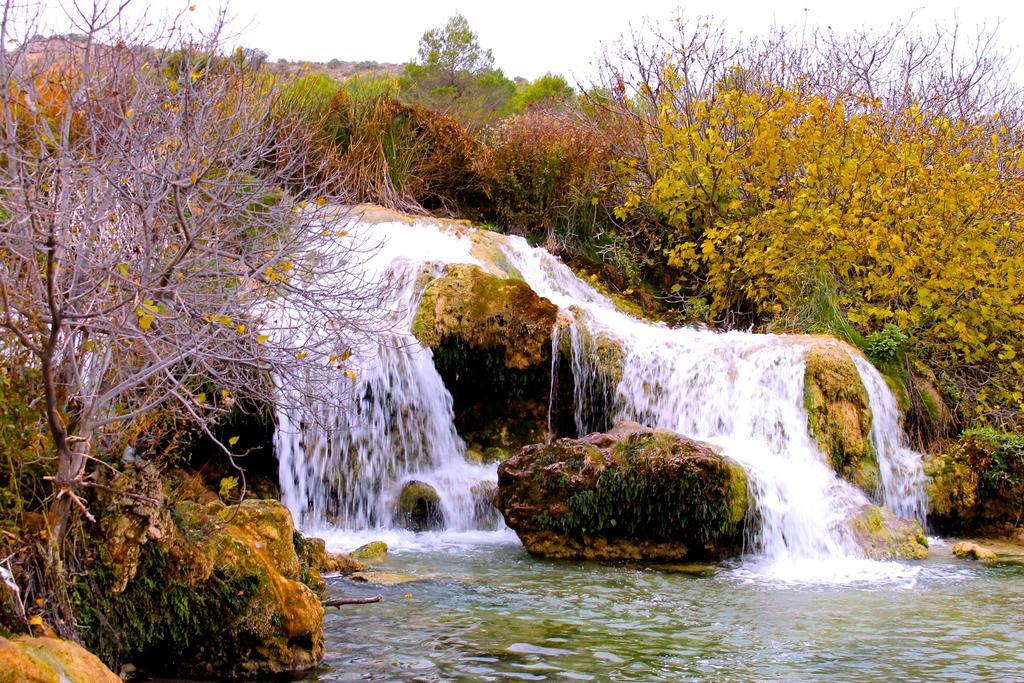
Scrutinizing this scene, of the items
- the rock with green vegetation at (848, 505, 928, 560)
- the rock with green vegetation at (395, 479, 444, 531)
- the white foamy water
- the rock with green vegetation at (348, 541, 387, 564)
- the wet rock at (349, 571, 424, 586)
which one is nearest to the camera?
the wet rock at (349, 571, 424, 586)

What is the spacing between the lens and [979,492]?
33.3 feet

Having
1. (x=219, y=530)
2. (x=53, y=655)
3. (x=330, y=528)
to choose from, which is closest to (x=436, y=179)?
(x=330, y=528)

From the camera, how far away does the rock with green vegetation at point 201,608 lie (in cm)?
447

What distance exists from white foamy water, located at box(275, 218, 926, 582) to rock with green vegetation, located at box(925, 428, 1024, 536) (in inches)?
7.5

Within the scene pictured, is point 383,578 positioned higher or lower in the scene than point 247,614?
lower

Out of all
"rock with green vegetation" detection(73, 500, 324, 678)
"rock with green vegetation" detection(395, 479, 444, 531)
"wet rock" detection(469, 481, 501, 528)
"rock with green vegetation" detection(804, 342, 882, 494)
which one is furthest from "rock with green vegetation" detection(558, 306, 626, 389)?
"rock with green vegetation" detection(73, 500, 324, 678)

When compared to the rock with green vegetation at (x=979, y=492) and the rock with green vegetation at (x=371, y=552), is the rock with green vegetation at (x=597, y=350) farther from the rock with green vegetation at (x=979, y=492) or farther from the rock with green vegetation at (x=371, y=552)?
the rock with green vegetation at (x=371, y=552)

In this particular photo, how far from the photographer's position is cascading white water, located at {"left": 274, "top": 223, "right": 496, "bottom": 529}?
9742 millimetres

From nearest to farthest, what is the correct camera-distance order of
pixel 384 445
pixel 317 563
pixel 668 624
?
pixel 668 624, pixel 317 563, pixel 384 445

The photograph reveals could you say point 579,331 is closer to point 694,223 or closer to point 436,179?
point 694,223

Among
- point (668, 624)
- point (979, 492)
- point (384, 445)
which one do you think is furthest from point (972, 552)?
point (384, 445)

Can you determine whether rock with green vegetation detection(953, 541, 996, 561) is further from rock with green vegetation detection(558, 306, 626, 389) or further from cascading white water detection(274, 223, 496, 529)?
cascading white water detection(274, 223, 496, 529)

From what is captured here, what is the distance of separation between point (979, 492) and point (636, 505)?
13.3 ft

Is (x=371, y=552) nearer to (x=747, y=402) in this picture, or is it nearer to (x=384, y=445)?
A: (x=384, y=445)
